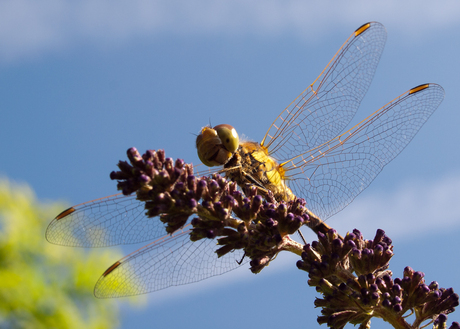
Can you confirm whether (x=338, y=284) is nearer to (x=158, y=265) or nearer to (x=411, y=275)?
(x=411, y=275)

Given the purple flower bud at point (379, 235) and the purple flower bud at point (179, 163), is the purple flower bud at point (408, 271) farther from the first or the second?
the purple flower bud at point (179, 163)

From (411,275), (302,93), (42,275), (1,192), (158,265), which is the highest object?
(1,192)

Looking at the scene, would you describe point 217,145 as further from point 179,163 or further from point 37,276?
point 37,276

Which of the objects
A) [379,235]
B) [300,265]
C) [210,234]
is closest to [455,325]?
[379,235]

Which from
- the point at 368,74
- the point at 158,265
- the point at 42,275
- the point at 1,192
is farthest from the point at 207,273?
the point at 1,192

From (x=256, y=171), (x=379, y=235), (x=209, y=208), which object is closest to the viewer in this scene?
(x=209, y=208)

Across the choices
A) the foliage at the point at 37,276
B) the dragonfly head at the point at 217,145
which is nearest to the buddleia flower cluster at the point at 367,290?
the dragonfly head at the point at 217,145
